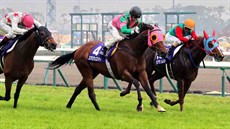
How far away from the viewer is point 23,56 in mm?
9422

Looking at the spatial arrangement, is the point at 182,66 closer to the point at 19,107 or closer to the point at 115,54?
the point at 115,54

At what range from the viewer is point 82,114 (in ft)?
28.9

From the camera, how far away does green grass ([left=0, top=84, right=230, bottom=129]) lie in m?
7.70

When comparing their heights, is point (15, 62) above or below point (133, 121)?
above

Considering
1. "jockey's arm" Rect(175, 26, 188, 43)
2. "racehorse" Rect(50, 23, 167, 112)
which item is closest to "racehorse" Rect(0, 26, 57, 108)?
"racehorse" Rect(50, 23, 167, 112)

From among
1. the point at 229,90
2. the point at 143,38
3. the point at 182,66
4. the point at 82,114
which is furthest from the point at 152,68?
the point at 229,90

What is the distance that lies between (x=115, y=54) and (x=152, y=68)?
1.61 metres

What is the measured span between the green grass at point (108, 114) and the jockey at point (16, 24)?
1.13 meters

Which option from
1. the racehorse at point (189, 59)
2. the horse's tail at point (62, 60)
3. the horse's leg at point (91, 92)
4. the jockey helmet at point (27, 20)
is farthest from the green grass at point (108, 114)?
the jockey helmet at point (27, 20)

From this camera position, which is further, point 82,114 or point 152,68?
point 152,68

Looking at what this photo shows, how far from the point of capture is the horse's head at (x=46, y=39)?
360 inches

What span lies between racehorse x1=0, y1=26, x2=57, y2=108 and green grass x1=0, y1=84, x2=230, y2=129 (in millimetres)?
461

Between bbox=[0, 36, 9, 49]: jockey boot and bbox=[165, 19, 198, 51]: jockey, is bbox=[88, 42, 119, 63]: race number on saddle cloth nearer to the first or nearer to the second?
bbox=[165, 19, 198, 51]: jockey

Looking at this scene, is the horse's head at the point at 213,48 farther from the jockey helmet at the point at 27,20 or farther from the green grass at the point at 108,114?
the jockey helmet at the point at 27,20
